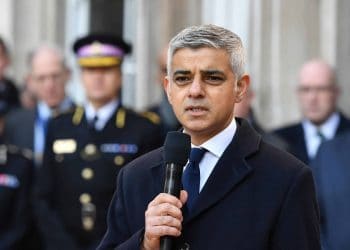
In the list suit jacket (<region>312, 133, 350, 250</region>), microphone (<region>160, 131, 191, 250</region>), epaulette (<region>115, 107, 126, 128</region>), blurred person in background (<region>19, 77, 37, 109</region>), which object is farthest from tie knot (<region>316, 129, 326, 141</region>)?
microphone (<region>160, 131, 191, 250</region>)

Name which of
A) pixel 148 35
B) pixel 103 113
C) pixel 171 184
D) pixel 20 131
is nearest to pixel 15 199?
pixel 20 131

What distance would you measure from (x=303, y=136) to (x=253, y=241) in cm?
390

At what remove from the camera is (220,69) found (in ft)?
12.0

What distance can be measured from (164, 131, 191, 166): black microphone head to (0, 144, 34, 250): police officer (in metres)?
3.55

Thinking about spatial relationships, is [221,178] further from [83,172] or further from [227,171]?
[83,172]

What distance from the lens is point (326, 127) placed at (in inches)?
295

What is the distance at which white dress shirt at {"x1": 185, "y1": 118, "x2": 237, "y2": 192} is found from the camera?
3740 mm

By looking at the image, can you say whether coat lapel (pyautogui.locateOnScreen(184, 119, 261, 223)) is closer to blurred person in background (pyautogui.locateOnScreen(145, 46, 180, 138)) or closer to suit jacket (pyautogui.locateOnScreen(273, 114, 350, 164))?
blurred person in background (pyautogui.locateOnScreen(145, 46, 180, 138))

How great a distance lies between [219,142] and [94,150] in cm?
307

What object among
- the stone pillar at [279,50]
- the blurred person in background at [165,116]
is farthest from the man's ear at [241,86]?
the stone pillar at [279,50]

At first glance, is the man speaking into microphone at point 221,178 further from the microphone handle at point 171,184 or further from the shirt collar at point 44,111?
the shirt collar at point 44,111

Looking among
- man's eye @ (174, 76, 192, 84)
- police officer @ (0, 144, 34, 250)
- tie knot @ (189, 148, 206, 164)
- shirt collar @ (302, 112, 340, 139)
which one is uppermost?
man's eye @ (174, 76, 192, 84)

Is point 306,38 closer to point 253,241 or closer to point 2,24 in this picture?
point 2,24

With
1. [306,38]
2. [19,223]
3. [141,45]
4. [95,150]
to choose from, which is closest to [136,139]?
[95,150]
